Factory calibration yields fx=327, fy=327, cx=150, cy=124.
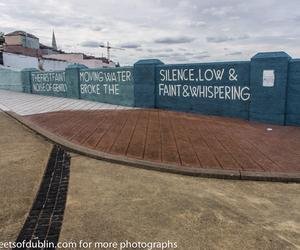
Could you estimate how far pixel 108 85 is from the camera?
1376 centimetres

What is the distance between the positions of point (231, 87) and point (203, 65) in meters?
1.23

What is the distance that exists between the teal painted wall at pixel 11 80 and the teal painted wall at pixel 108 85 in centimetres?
763

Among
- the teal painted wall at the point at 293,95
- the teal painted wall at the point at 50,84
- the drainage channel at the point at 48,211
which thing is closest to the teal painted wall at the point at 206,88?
the teal painted wall at the point at 293,95

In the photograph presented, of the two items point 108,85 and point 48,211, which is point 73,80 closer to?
point 108,85

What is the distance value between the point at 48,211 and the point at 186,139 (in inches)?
150

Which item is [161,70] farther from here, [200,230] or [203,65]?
[200,230]

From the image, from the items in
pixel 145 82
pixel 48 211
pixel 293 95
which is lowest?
pixel 48 211

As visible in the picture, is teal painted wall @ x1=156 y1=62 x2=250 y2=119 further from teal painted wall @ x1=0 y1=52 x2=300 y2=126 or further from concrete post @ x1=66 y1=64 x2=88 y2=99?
concrete post @ x1=66 y1=64 x2=88 y2=99

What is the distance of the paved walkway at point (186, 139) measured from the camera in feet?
17.6

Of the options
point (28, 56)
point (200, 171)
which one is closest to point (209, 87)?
point (200, 171)

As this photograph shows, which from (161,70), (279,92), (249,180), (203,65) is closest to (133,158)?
(249,180)

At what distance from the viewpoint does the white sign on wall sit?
27.9 ft

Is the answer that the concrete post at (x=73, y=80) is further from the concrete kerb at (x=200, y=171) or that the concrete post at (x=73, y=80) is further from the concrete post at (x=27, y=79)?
the concrete kerb at (x=200, y=171)

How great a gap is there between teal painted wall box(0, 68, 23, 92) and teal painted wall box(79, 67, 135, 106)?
7.63 metres
